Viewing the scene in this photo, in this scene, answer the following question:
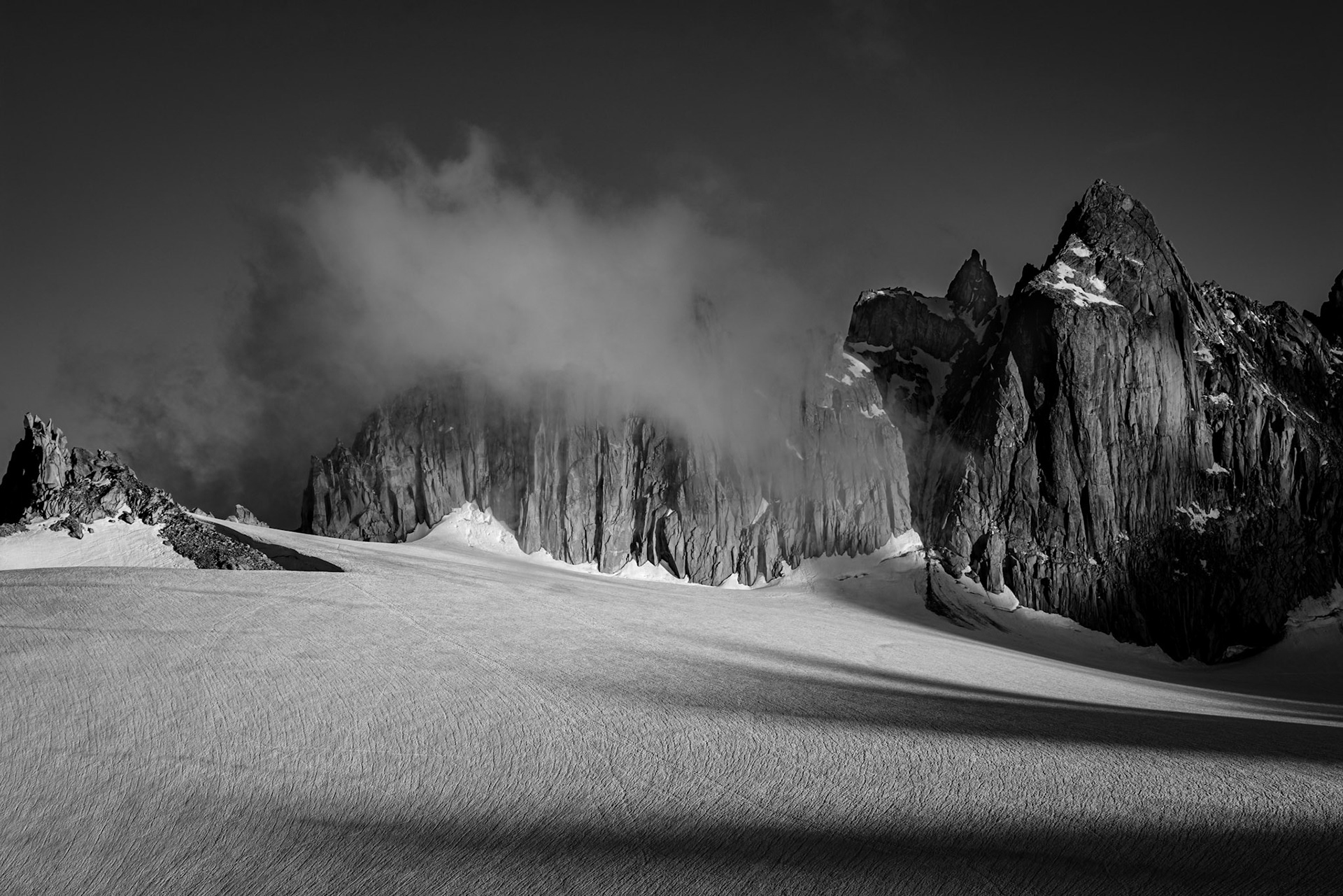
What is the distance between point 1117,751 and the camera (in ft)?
51.5

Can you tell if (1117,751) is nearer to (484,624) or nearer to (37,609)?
(484,624)

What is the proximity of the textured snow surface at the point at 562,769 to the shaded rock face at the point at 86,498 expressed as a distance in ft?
30.9

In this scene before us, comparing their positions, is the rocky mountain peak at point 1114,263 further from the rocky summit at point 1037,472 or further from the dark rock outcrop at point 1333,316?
the dark rock outcrop at point 1333,316

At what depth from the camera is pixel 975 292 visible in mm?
125688

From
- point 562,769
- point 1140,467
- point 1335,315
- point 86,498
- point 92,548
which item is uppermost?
point 1335,315

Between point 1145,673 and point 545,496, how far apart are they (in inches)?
2383

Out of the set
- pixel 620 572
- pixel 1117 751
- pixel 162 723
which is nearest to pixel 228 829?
pixel 162 723

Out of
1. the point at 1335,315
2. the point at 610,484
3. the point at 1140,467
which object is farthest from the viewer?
the point at 1335,315

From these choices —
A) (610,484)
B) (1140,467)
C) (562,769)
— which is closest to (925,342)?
(1140,467)

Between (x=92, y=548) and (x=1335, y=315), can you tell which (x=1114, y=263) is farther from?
(x=92, y=548)

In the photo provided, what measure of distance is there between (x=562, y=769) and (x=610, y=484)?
3480 inches

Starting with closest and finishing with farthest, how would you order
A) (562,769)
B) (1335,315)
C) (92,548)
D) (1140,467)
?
(562,769)
(92,548)
(1140,467)
(1335,315)

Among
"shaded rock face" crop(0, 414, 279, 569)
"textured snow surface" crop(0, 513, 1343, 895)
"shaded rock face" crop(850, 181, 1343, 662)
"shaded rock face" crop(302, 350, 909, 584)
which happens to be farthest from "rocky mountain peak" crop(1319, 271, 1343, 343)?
"shaded rock face" crop(0, 414, 279, 569)

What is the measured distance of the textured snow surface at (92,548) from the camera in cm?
3934
